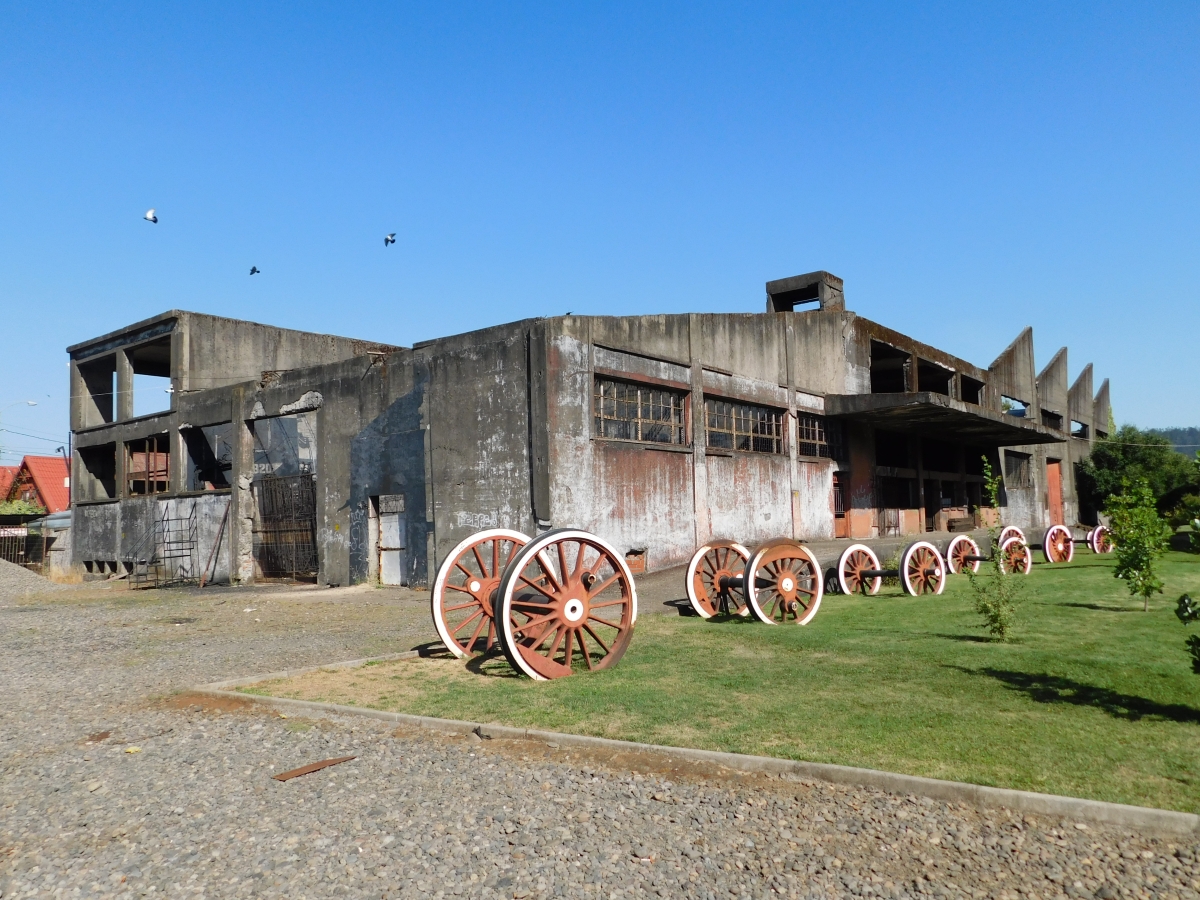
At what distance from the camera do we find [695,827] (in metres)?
4.03

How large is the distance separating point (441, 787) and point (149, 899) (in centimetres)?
159

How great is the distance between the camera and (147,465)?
23953mm

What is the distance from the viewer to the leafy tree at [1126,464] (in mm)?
35719

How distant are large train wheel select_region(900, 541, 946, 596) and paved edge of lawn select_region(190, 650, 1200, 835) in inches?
371

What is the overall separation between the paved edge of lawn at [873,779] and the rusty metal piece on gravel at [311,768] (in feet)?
2.71

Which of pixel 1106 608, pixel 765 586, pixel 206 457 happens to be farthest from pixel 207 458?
pixel 1106 608

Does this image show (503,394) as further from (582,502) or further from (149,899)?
(149,899)

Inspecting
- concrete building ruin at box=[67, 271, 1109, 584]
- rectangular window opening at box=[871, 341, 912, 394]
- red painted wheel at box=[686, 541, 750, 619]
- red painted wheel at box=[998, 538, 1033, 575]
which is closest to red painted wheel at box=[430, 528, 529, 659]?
red painted wheel at box=[686, 541, 750, 619]

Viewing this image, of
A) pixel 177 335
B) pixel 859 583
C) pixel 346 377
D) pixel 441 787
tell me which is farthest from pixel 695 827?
pixel 177 335

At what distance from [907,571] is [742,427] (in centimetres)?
614

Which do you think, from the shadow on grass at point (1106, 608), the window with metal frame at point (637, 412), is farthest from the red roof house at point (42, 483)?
the shadow on grass at point (1106, 608)

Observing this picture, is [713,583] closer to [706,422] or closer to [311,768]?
[706,422]

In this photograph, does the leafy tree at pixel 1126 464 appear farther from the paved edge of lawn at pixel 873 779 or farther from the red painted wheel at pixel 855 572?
the paved edge of lawn at pixel 873 779

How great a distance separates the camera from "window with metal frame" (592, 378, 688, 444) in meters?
15.6
